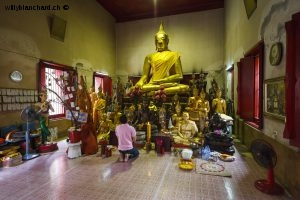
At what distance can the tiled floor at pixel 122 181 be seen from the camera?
2.29m

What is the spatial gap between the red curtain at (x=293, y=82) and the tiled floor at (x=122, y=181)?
80 centimetres

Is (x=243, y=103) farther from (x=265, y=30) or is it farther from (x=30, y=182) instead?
(x=30, y=182)

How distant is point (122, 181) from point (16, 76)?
3.46 meters

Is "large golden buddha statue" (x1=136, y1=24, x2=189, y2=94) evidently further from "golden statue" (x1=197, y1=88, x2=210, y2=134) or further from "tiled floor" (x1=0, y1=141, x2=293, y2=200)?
"tiled floor" (x1=0, y1=141, x2=293, y2=200)

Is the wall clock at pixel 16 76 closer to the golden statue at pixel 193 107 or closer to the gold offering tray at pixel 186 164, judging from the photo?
the gold offering tray at pixel 186 164

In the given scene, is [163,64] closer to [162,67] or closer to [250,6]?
[162,67]

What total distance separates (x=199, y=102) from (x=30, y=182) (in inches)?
158

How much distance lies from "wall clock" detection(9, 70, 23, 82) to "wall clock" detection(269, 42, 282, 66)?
498 centimetres

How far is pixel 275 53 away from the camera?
→ 8.89ft

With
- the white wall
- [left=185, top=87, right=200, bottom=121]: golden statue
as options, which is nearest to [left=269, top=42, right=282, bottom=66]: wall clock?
the white wall

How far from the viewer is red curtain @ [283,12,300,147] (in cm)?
208

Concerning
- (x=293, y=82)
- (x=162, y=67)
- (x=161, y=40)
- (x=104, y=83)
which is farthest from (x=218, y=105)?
(x=104, y=83)

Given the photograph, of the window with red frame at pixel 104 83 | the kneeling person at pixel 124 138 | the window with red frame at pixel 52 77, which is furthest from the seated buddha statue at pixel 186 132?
the window with red frame at pixel 104 83

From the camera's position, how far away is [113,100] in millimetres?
5703
